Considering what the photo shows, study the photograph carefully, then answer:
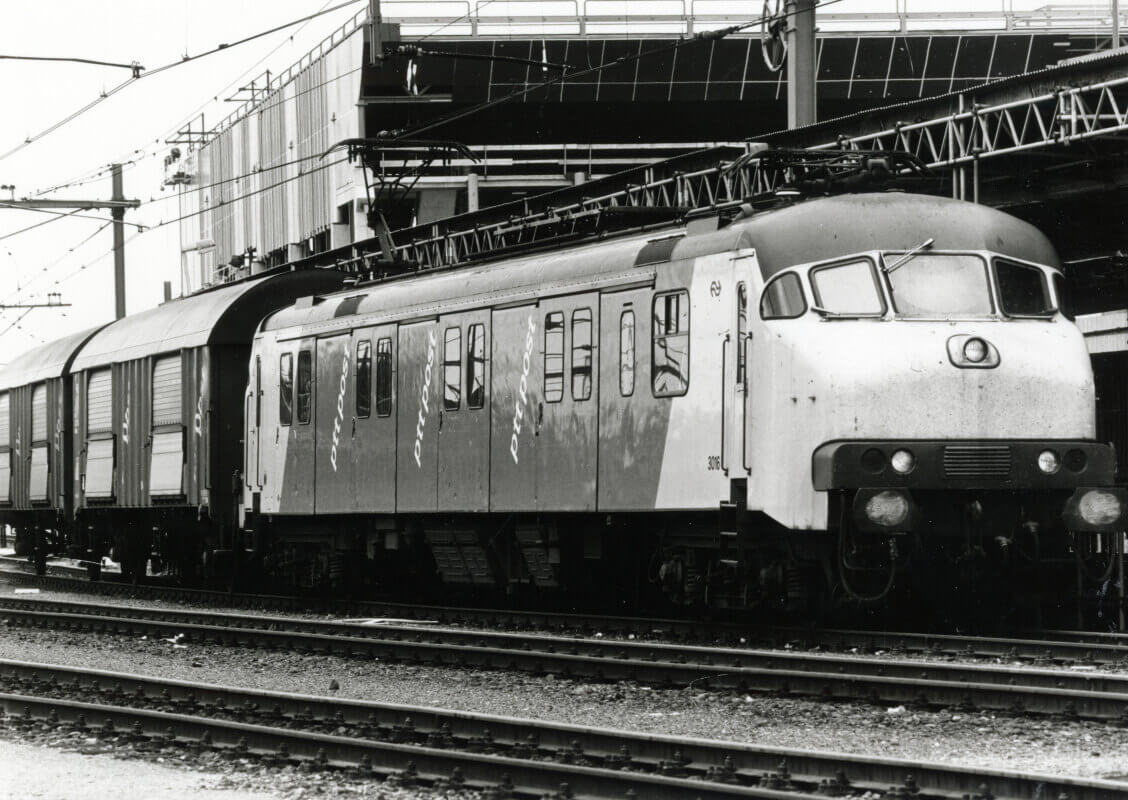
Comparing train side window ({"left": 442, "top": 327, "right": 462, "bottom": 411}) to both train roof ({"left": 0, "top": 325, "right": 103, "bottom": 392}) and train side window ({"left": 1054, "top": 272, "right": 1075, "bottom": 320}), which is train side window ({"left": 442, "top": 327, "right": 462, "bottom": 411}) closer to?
train side window ({"left": 1054, "top": 272, "right": 1075, "bottom": 320})

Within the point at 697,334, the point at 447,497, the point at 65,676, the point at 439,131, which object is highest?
the point at 439,131

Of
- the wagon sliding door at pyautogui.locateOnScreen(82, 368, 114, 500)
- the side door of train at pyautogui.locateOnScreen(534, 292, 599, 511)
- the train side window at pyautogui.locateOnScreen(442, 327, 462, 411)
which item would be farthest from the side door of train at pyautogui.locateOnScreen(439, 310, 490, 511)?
the wagon sliding door at pyautogui.locateOnScreen(82, 368, 114, 500)

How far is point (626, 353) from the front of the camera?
16500mm

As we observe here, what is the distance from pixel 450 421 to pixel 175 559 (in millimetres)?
8874

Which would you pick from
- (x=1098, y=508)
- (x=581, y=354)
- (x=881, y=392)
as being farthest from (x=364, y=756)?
(x=581, y=354)

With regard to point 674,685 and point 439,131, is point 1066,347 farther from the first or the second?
point 439,131

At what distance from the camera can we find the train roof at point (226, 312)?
24281 mm

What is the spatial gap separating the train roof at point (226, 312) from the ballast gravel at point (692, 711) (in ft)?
26.6

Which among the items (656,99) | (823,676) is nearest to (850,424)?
(823,676)

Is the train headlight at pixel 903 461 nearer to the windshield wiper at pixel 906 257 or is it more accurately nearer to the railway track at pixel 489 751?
the windshield wiper at pixel 906 257

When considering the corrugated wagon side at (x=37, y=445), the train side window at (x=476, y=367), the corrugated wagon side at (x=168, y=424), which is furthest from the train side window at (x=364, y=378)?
the corrugated wagon side at (x=37, y=445)

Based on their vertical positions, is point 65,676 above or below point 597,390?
below

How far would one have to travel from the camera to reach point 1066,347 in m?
15.0

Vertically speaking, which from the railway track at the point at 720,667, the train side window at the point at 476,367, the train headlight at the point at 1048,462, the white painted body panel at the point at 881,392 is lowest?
the railway track at the point at 720,667
